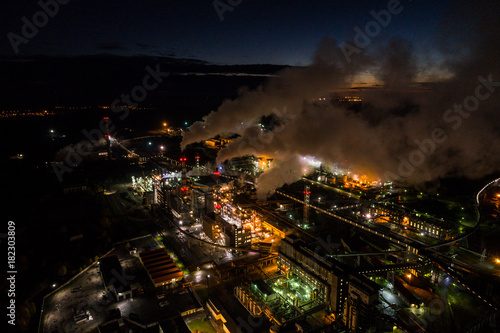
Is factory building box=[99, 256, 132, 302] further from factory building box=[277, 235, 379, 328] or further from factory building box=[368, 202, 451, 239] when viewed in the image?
factory building box=[368, 202, 451, 239]

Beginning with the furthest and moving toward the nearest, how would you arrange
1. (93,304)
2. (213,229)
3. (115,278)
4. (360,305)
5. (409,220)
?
(409,220), (213,229), (115,278), (93,304), (360,305)

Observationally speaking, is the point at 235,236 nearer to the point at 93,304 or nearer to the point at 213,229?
the point at 213,229

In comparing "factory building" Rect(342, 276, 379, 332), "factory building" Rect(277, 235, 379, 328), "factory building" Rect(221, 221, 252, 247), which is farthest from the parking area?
"factory building" Rect(342, 276, 379, 332)

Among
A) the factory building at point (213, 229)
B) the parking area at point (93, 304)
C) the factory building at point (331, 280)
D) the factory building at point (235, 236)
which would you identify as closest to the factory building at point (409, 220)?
the factory building at point (331, 280)

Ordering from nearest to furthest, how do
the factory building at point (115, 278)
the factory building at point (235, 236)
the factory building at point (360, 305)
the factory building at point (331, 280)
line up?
1. the factory building at point (360, 305)
2. the factory building at point (331, 280)
3. the factory building at point (115, 278)
4. the factory building at point (235, 236)

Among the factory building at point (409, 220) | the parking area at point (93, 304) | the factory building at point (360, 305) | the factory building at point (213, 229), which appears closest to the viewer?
the factory building at point (360, 305)

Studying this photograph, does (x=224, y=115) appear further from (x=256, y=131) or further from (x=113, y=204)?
(x=113, y=204)

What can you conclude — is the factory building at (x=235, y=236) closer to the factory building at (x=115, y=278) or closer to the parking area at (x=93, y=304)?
the parking area at (x=93, y=304)

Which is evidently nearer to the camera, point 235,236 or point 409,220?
point 235,236

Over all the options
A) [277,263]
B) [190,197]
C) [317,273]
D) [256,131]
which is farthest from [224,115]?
[317,273]

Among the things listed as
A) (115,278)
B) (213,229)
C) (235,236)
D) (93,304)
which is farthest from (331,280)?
(93,304)

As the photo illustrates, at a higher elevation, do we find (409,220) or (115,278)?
(409,220)
